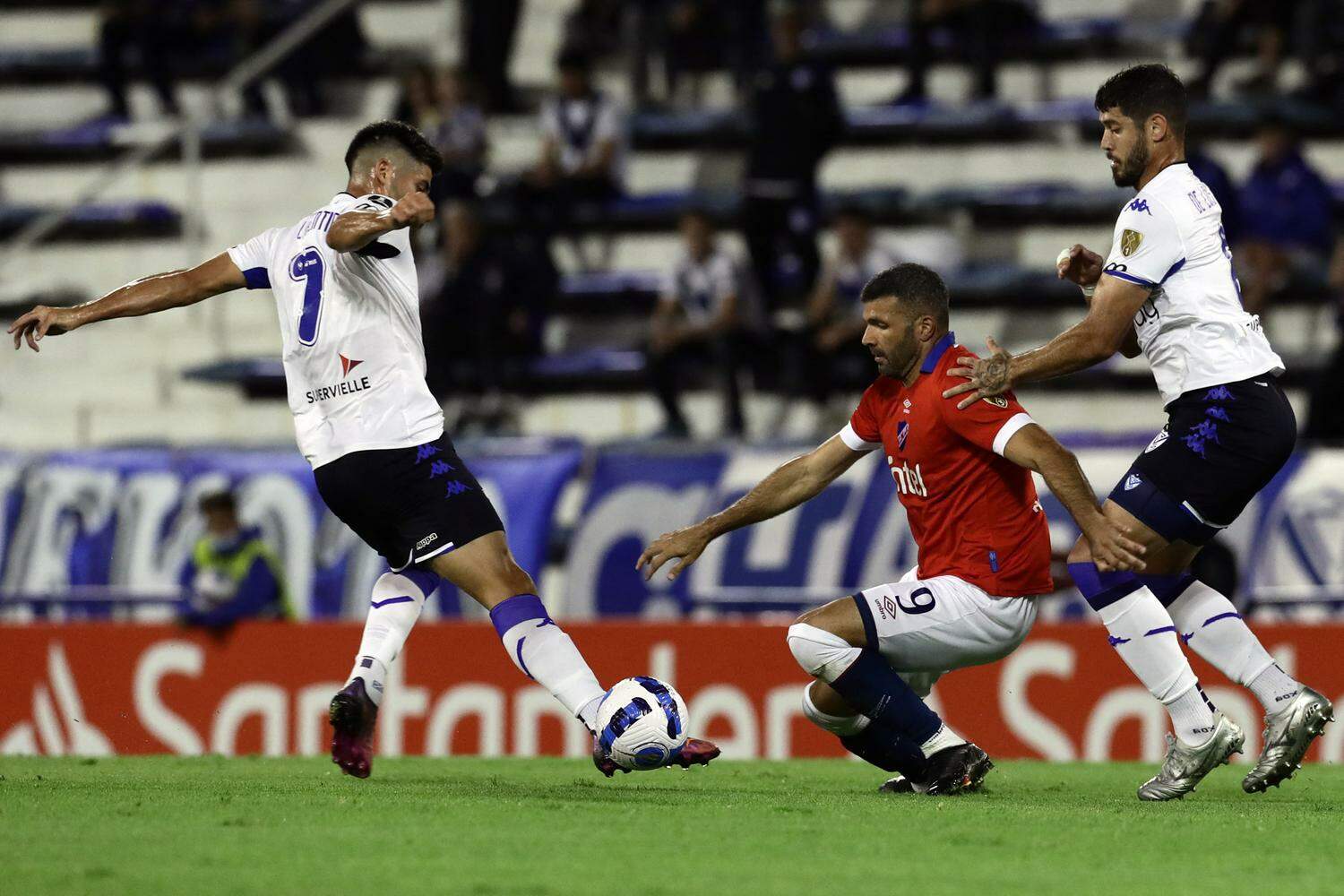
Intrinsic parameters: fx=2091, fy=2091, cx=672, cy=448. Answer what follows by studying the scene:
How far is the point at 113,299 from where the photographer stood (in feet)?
23.9

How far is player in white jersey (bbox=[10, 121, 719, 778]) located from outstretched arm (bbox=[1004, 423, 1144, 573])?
1.47m

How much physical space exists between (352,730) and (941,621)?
203cm

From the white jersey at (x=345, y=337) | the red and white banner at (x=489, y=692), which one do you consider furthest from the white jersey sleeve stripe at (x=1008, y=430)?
the red and white banner at (x=489, y=692)

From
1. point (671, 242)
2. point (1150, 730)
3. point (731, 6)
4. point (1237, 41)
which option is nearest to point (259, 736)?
point (1150, 730)

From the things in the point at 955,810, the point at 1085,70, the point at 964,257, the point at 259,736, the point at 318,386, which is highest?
the point at 1085,70

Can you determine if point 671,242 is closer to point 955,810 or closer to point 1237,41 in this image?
point 1237,41

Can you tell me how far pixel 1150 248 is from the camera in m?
6.89

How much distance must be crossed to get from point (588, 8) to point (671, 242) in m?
2.61

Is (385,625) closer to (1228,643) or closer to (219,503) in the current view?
(1228,643)

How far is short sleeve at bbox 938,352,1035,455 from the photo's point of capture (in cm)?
688

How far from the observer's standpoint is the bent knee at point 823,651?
23.1 feet

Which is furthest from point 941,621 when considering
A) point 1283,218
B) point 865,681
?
point 1283,218

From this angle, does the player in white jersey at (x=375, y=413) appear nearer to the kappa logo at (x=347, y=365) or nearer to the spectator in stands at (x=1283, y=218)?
the kappa logo at (x=347, y=365)

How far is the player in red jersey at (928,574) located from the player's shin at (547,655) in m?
0.42
